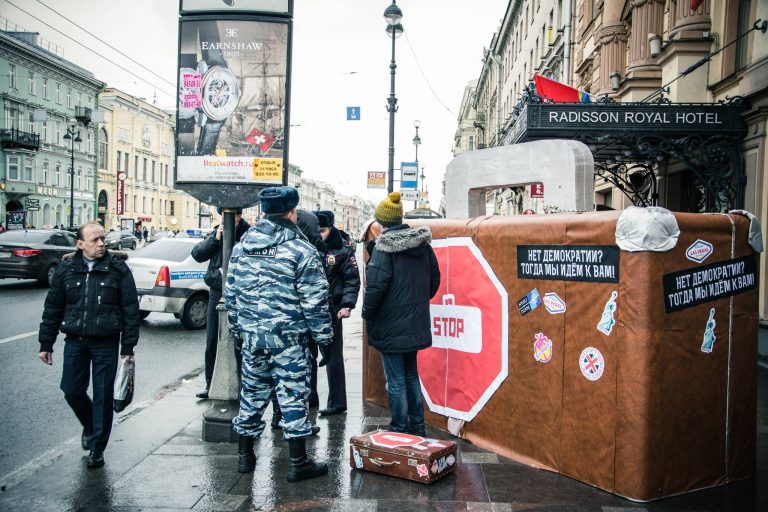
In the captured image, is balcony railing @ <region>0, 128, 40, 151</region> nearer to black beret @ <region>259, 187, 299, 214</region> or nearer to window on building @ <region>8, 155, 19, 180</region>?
window on building @ <region>8, 155, 19, 180</region>

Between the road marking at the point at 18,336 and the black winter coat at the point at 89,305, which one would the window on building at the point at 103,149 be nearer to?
the road marking at the point at 18,336

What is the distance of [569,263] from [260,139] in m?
2.89

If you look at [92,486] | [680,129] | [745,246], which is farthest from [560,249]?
[680,129]

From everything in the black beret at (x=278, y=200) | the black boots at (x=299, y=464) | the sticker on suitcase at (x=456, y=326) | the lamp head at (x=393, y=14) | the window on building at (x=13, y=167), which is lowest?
the black boots at (x=299, y=464)

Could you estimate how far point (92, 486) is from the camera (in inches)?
170

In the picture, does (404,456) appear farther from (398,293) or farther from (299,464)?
(398,293)

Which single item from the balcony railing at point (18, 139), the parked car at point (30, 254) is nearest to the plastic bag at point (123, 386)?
the parked car at point (30, 254)

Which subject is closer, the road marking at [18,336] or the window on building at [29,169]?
the road marking at [18,336]

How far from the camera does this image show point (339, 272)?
5.92 meters

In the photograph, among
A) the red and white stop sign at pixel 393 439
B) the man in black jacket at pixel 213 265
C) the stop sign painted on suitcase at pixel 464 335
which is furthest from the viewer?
the man in black jacket at pixel 213 265

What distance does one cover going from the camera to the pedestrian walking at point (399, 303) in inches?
192

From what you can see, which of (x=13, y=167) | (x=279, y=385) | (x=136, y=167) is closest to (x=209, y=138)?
(x=279, y=385)

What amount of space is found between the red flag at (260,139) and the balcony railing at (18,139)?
163 ft

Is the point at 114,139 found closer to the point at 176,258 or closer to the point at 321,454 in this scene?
the point at 176,258
